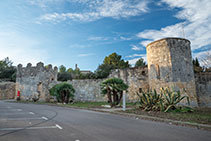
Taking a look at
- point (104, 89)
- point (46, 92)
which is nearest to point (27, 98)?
→ point (46, 92)

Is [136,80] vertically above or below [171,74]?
below

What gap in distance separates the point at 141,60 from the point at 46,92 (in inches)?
1349

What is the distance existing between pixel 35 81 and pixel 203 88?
23.0 meters

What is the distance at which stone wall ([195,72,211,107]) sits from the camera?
1574 cm

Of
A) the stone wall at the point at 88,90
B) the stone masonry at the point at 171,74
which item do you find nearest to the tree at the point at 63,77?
the stone wall at the point at 88,90

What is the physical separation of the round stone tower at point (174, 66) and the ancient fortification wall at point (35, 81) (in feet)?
55.8

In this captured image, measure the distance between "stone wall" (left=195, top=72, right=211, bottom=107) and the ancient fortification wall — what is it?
20.7 metres

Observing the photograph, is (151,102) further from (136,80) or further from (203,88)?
(203,88)

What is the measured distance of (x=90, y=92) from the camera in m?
22.4

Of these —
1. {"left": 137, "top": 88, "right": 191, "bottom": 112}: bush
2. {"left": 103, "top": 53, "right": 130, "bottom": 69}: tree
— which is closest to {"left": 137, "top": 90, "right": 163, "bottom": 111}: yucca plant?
{"left": 137, "top": 88, "right": 191, "bottom": 112}: bush

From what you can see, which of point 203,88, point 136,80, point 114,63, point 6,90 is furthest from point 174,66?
point 6,90

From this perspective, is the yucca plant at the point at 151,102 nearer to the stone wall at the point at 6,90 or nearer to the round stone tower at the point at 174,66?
the round stone tower at the point at 174,66

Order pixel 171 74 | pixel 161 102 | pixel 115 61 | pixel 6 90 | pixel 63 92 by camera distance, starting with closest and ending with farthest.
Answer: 1. pixel 161 102
2. pixel 171 74
3. pixel 63 92
4. pixel 6 90
5. pixel 115 61

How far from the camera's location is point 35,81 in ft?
82.8
